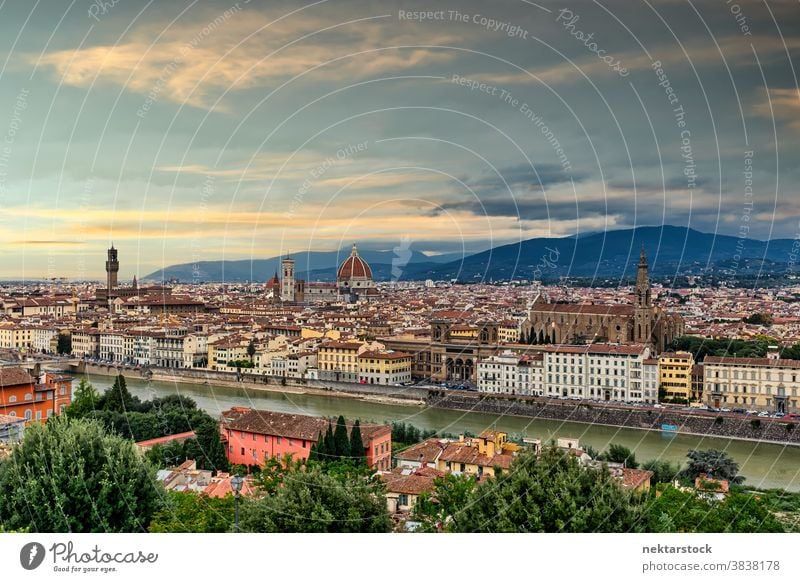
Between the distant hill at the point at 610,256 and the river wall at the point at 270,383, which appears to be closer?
the distant hill at the point at 610,256

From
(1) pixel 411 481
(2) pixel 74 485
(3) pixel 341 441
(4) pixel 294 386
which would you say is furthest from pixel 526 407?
(2) pixel 74 485

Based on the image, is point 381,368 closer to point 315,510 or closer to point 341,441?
point 341,441

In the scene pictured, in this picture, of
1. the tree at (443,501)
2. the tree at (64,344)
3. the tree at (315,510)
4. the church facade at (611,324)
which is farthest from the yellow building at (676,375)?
the tree at (64,344)

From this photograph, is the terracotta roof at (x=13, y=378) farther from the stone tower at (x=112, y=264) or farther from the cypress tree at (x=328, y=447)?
the cypress tree at (x=328, y=447)

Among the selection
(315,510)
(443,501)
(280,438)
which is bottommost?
(280,438)

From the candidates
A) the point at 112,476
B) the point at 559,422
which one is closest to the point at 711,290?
the point at 559,422

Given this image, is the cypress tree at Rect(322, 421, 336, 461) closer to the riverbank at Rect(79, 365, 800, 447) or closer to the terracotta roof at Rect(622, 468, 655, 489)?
the terracotta roof at Rect(622, 468, 655, 489)
